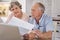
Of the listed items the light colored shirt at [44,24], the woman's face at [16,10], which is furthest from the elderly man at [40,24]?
the woman's face at [16,10]

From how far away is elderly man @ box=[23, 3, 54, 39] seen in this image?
1161mm

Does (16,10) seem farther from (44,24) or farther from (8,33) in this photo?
(8,33)

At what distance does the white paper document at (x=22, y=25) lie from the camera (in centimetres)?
117

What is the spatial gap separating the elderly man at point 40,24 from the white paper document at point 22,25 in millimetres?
39

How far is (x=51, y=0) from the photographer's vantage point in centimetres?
364

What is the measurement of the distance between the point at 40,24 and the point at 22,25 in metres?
0.18

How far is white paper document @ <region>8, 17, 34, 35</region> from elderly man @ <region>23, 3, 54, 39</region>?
0.04m

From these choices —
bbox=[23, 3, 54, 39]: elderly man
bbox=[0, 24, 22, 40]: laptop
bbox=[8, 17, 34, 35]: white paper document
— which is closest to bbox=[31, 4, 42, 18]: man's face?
bbox=[23, 3, 54, 39]: elderly man

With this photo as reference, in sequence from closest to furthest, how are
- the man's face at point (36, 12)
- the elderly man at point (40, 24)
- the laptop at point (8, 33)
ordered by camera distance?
the laptop at point (8, 33)
the elderly man at point (40, 24)
the man's face at point (36, 12)

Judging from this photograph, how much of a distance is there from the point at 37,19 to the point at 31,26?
0.13m

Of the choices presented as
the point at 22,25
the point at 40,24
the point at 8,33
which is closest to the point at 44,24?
the point at 40,24

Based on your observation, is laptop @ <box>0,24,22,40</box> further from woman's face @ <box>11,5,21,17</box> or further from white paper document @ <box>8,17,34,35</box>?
woman's face @ <box>11,5,21,17</box>

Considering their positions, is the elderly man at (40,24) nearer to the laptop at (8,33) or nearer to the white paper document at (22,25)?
the white paper document at (22,25)

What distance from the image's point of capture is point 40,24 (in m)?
1.26
